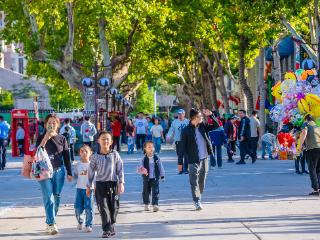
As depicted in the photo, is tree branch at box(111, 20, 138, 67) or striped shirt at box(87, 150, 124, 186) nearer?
striped shirt at box(87, 150, 124, 186)

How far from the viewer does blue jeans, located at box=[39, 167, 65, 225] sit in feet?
42.5

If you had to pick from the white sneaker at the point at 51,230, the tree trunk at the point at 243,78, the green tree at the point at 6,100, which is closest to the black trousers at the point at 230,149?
the tree trunk at the point at 243,78

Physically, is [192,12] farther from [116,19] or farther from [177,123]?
[177,123]

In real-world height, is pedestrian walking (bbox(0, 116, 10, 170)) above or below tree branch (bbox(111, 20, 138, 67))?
below

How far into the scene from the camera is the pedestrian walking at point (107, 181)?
1235 cm

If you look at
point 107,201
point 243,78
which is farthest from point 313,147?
point 243,78

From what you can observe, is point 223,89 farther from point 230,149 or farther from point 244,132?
point 244,132

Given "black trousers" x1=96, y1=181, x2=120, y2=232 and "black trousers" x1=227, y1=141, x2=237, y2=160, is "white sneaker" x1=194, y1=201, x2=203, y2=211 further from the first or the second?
"black trousers" x1=227, y1=141, x2=237, y2=160

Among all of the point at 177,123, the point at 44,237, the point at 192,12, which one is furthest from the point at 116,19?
the point at 44,237

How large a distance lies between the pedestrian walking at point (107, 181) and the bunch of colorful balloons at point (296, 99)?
20.4 feet

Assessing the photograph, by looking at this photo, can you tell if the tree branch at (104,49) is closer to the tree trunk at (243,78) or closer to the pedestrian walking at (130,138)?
the pedestrian walking at (130,138)

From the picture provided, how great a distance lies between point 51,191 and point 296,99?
665cm

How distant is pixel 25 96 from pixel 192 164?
72.9 metres

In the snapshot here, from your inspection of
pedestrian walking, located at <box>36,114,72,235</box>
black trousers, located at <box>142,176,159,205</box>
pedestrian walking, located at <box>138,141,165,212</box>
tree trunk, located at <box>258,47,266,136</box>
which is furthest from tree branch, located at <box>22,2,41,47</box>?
pedestrian walking, located at <box>36,114,72,235</box>
